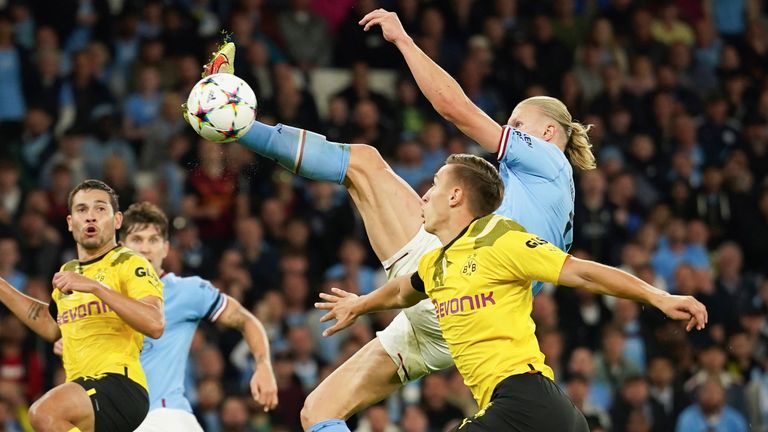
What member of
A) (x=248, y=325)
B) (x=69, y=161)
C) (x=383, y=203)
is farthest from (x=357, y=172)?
(x=69, y=161)

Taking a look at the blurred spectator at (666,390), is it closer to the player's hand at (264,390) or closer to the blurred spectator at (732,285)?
the blurred spectator at (732,285)

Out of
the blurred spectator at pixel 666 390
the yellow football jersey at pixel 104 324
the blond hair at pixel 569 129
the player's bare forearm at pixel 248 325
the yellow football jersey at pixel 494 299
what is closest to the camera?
the yellow football jersey at pixel 494 299

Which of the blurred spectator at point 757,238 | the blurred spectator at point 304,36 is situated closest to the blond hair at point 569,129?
the blurred spectator at point 304,36

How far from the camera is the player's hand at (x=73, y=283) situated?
574cm

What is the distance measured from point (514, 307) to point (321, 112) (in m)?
8.44

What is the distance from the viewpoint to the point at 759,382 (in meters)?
12.2

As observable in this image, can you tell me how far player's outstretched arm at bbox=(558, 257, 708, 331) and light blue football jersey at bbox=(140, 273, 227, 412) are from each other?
297cm

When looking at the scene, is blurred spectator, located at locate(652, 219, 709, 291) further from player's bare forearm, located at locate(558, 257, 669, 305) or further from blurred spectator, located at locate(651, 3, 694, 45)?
player's bare forearm, located at locate(558, 257, 669, 305)

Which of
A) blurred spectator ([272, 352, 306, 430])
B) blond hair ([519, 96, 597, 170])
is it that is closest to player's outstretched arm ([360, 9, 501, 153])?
blond hair ([519, 96, 597, 170])

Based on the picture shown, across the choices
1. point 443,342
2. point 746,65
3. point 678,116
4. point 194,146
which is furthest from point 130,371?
point 746,65

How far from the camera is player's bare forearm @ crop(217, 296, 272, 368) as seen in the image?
295 inches

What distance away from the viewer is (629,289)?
5.05 m

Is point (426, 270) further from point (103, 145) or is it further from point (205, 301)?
point (103, 145)

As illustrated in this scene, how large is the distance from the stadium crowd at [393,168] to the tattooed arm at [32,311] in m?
3.08
